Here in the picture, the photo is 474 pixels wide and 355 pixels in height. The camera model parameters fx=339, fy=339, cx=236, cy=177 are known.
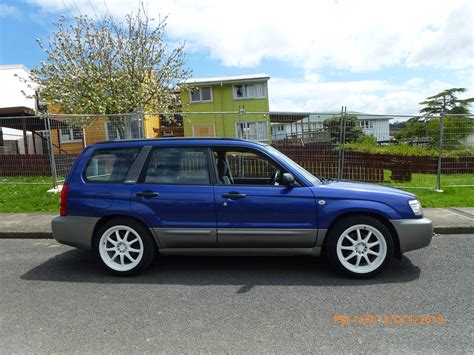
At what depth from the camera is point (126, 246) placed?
4.13 m

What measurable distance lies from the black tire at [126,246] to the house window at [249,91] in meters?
23.9

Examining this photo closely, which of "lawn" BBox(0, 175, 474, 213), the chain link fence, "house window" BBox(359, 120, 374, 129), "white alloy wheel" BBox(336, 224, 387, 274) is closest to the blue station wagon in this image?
"white alloy wheel" BBox(336, 224, 387, 274)

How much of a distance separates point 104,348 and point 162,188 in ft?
6.12

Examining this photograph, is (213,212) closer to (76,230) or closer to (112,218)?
(112,218)

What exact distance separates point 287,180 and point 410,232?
5.02ft

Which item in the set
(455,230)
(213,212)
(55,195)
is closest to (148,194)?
(213,212)

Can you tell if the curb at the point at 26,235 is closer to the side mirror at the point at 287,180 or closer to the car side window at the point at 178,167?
the car side window at the point at 178,167

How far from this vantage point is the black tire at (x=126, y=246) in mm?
4082

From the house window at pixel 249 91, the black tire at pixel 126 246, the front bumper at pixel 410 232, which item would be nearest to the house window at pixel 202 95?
the house window at pixel 249 91

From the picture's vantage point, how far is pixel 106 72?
13.3 metres

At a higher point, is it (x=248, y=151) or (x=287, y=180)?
(x=248, y=151)

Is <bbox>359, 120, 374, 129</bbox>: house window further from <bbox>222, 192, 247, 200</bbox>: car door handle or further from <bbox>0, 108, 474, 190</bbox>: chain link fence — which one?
<bbox>222, 192, 247, 200</bbox>: car door handle

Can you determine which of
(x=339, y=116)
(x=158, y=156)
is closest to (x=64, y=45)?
(x=339, y=116)
